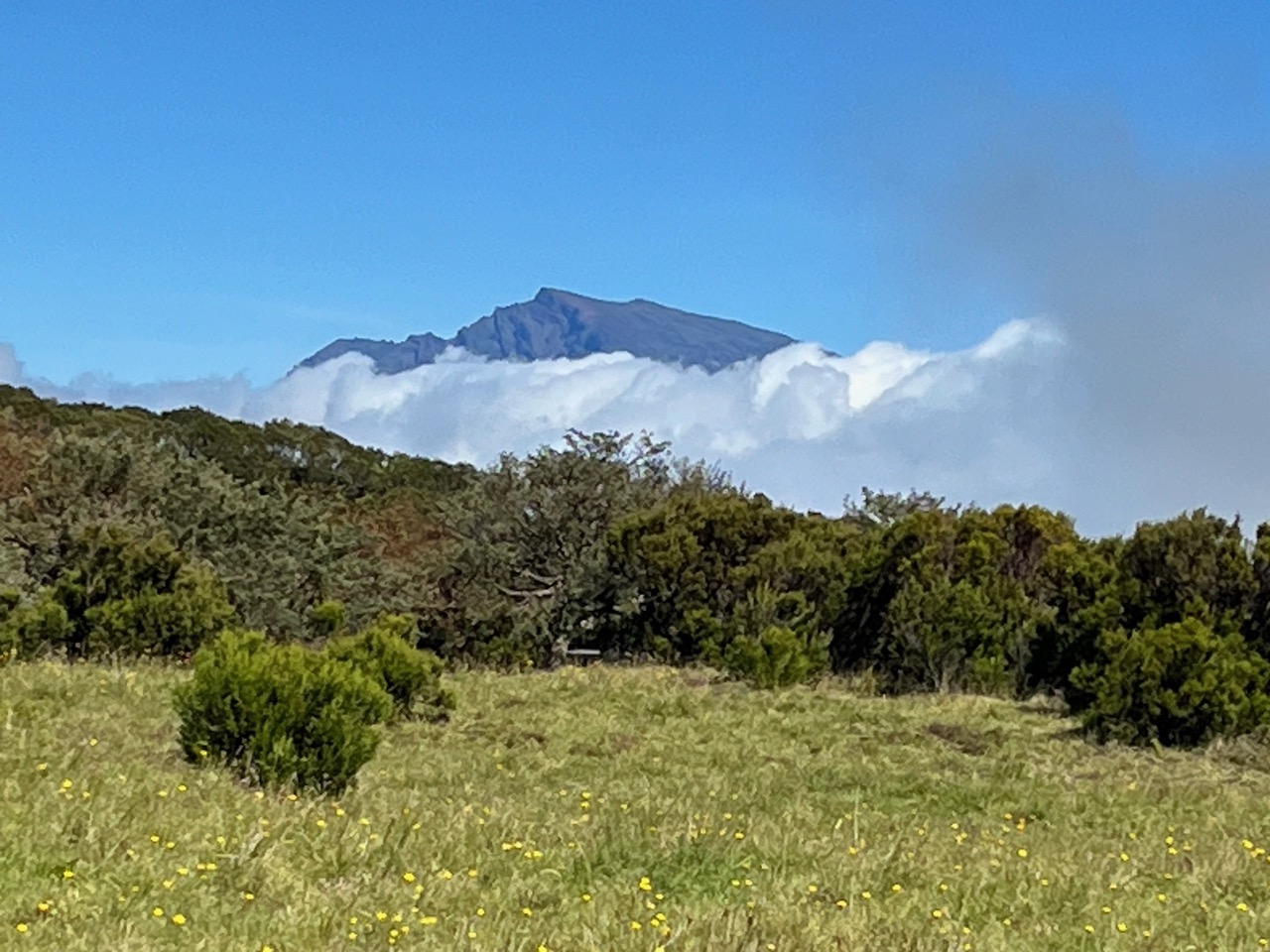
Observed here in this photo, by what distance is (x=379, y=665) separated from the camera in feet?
44.9

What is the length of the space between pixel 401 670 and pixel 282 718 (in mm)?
4915

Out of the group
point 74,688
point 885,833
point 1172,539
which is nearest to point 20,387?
point 74,688

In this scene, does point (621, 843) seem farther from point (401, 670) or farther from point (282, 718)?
point (401, 670)

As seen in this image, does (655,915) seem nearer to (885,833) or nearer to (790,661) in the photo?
(885,833)

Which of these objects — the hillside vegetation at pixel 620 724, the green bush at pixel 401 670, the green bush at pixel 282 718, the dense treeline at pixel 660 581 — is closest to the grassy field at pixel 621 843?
the hillside vegetation at pixel 620 724

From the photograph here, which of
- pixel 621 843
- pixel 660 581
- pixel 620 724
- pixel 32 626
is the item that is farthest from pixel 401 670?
pixel 660 581

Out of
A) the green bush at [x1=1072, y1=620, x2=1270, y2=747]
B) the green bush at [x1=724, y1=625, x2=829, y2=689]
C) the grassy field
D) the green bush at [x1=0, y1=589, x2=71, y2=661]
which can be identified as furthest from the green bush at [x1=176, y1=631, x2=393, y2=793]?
the green bush at [x1=724, y1=625, x2=829, y2=689]

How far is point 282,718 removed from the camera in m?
8.86

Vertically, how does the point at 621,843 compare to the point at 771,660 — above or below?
below

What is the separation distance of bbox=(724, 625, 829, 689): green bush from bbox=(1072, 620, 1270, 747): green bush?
414 cm

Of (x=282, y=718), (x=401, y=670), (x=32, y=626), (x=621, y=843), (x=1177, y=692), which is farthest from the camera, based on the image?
(x=32, y=626)

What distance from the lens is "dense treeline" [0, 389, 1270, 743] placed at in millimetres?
16172

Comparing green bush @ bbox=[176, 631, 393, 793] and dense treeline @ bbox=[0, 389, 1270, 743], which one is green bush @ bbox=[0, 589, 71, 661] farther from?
green bush @ bbox=[176, 631, 393, 793]

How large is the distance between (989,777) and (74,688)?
342 inches
